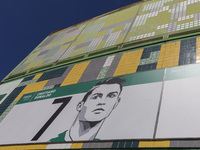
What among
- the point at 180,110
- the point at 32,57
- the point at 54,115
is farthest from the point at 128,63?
the point at 32,57

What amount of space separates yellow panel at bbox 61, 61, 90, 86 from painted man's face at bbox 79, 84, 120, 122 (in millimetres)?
1746

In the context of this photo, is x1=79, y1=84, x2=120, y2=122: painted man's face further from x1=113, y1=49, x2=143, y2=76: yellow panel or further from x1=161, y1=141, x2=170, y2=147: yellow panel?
x1=161, y1=141, x2=170, y2=147: yellow panel

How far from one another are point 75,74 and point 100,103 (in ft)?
9.80

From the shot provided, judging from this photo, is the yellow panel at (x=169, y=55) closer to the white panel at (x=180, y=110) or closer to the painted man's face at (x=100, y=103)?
the white panel at (x=180, y=110)

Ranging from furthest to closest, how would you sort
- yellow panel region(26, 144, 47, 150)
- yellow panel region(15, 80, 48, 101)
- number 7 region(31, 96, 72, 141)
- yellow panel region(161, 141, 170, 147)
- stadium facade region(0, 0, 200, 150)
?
yellow panel region(15, 80, 48, 101), number 7 region(31, 96, 72, 141), yellow panel region(26, 144, 47, 150), stadium facade region(0, 0, 200, 150), yellow panel region(161, 141, 170, 147)

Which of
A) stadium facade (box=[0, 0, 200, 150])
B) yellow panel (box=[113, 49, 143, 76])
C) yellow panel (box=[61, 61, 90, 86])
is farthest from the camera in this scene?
yellow panel (box=[61, 61, 90, 86])

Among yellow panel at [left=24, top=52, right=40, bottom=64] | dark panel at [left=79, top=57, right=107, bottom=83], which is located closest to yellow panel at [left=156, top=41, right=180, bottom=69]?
dark panel at [left=79, top=57, right=107, bottom=83]

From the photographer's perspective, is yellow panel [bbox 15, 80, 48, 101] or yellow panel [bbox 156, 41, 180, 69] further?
yellow panel [bbox 15, 80, 48, 101]

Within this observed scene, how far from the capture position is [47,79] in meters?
9.54

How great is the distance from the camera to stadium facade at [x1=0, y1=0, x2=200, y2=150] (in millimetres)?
4461

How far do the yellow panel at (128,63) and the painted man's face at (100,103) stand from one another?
32.5 inches

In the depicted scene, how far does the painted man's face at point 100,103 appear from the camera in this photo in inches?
221

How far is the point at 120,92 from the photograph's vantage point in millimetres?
5988

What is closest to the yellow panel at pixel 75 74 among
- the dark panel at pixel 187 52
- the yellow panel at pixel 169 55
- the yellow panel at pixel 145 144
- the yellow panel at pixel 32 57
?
the yellow panel at pixel 169 55
